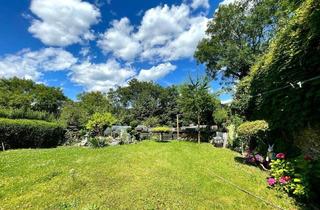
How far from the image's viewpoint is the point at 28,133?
17.9 m

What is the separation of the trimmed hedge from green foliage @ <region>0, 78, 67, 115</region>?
66.3 ft

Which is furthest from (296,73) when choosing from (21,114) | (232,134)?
(21,114)

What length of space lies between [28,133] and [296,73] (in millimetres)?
19390

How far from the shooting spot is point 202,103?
20.0m

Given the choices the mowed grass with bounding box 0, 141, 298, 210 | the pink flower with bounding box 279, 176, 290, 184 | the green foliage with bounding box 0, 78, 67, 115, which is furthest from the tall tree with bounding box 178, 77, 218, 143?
the green foliage with bounding box 0, 78, 67, 115

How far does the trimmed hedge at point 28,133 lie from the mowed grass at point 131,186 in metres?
8.08

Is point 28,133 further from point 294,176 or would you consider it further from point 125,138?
point 294,176

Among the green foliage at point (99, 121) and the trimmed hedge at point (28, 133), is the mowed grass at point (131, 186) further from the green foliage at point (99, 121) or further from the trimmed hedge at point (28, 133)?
the green foliage at point (99, 121)

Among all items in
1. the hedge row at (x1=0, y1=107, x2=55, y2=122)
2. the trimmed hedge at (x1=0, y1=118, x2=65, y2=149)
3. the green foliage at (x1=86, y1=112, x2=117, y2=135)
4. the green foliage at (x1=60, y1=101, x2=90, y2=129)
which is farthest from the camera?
the green foliage at (x1=60, y1=101, x2=90, y2=129)

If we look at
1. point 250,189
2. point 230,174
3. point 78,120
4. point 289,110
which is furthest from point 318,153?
point 78,120

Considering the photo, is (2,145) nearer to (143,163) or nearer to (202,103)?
(143,163)

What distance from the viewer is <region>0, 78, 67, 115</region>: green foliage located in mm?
36000

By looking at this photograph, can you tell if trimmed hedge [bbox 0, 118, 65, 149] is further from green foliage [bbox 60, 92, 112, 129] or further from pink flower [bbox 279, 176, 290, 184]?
pink flower [bbox 279, 176, 290, 184]

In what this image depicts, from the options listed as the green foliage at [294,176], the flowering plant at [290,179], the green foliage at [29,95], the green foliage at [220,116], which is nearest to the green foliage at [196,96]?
the green foliage at [220,116]
